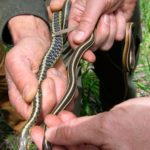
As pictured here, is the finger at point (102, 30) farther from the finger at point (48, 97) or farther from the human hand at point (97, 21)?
the finger at point (48, 97)

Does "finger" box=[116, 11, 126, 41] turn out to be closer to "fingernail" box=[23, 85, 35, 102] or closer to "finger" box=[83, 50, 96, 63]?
"finger" box=[83, 50, 96, 63]

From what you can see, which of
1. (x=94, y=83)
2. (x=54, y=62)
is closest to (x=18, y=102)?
(x=54, y=62)

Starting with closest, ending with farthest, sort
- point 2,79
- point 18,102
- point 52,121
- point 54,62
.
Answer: point 52,121 < point 18,102 < point 54,62 < point 2,79

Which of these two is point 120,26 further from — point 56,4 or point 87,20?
point 56,4

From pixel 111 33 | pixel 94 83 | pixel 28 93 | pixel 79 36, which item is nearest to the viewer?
pixel 28 93

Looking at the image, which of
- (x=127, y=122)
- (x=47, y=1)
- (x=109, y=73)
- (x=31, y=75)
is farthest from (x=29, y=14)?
(x=127, y=122)

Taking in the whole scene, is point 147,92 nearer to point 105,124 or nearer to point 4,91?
point 4,91
